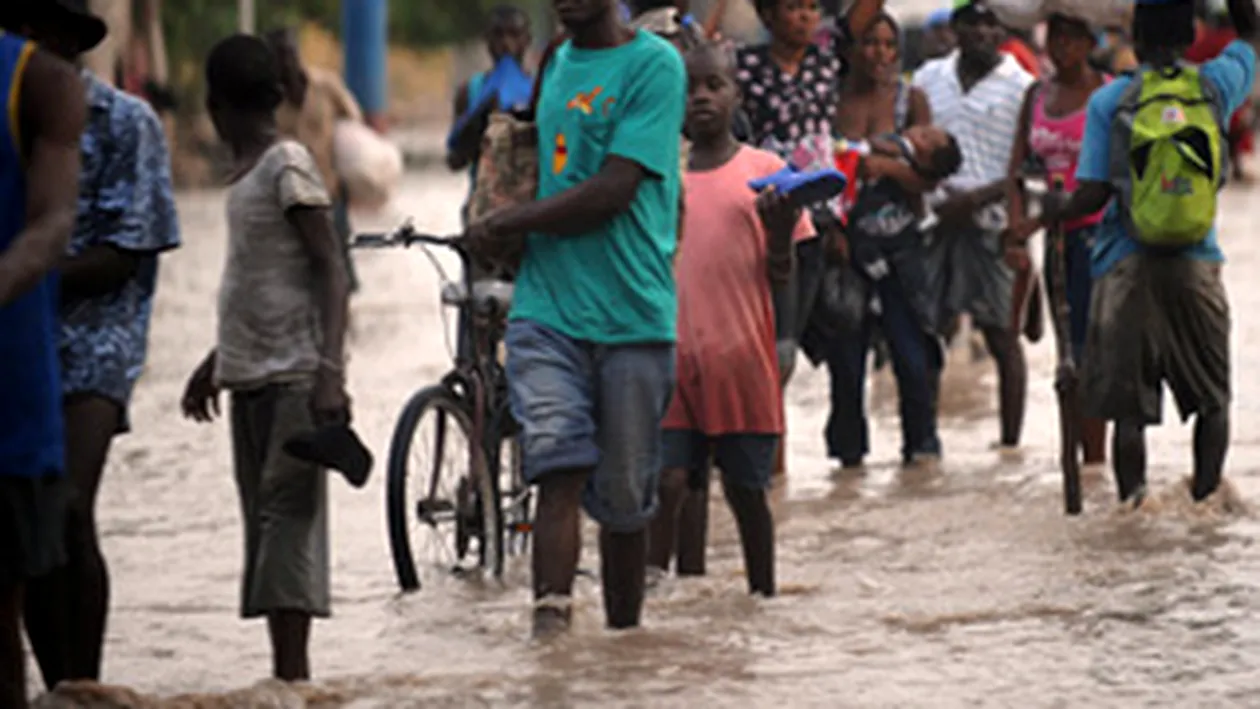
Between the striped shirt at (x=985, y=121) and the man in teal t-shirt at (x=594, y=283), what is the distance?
505 cm

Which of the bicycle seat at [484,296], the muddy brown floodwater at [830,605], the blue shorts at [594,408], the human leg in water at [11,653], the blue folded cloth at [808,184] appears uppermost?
the blue folded cloth at [808,184]

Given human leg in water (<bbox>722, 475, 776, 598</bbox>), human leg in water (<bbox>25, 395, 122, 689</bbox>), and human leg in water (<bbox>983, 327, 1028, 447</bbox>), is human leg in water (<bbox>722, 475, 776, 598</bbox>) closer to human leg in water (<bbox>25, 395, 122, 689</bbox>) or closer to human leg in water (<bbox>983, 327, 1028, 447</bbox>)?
human leg in water (<bbox>25, 395, 122, 689</bbox>)

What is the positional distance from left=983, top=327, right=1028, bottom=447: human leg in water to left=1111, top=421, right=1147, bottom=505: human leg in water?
2.31 meters

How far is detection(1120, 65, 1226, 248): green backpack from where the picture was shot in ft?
31.3

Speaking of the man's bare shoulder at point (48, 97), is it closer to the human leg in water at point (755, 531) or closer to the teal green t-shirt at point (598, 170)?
the teal green t-shirt at point (598, 170)

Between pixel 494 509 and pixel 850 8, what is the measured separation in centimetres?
311

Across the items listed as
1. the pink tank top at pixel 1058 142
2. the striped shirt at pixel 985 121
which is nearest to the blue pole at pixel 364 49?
the striped shirt at pixel 985 121

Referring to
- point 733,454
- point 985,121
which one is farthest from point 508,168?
point 985,121

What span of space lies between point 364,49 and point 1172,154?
29584 mm

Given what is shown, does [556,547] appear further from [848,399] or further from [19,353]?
[848,399]

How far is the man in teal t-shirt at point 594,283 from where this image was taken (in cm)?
748

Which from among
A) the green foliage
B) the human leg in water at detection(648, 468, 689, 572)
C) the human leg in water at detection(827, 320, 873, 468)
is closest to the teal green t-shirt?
the human leg in water at detection(648, 468, 689, 572)

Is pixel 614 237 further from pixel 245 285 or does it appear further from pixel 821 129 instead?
pixel 821 129

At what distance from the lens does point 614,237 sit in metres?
7.54
